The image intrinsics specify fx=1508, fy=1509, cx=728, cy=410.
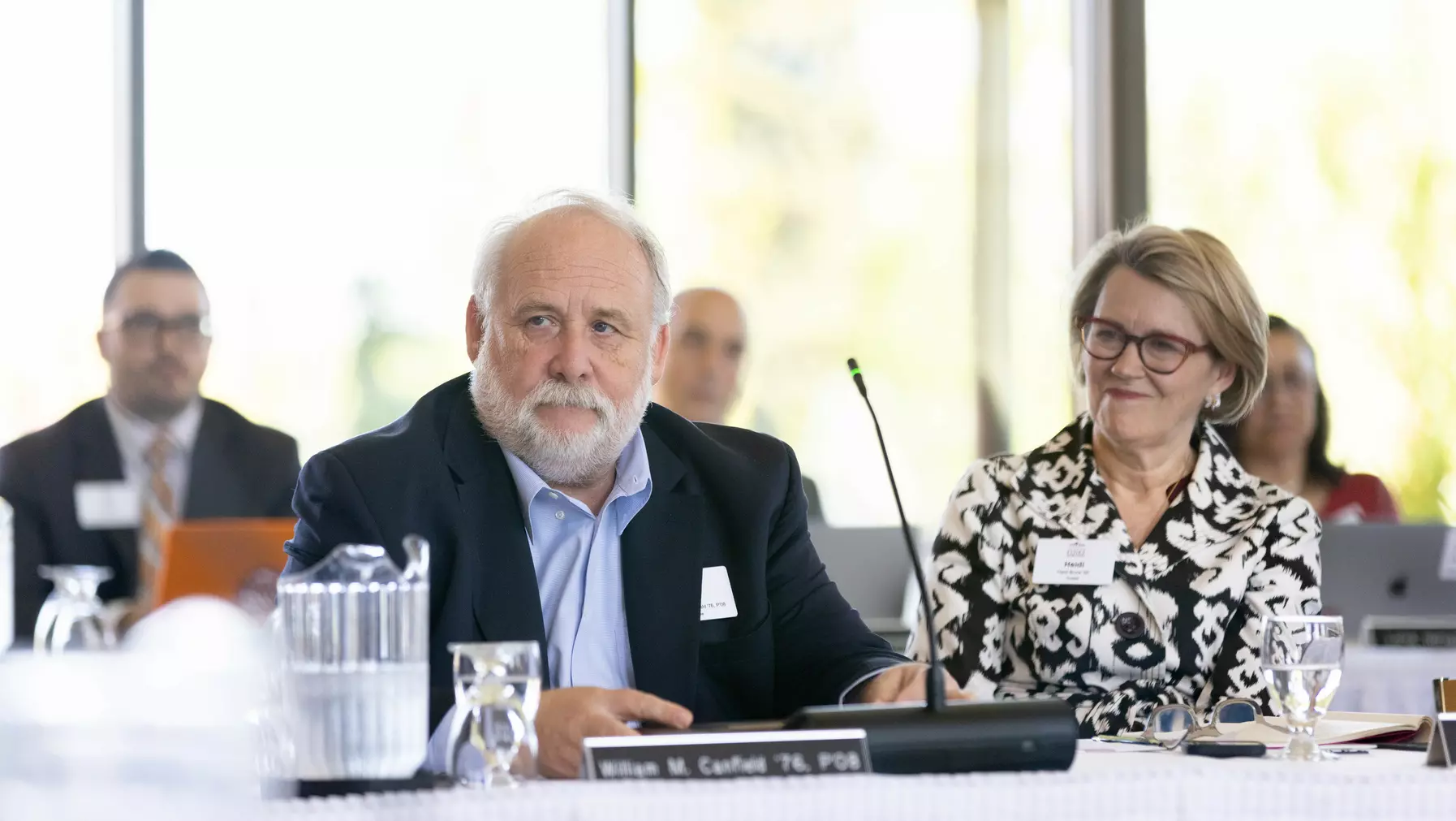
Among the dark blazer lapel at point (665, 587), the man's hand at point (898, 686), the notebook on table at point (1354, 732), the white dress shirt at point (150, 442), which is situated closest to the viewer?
the notebook on table at point (1354, 732)

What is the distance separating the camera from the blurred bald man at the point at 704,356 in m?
4.89

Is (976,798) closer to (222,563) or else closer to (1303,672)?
(1303,672)

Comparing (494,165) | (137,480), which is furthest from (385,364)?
(137,480)

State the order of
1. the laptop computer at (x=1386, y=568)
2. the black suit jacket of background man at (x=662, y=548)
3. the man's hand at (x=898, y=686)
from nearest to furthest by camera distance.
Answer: the man's hand at (x=898, y=686)
the black suit jacket of background man at (x=662, y=548)
the laptop computer at (x=1386, y=568)

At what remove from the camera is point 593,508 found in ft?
7.33

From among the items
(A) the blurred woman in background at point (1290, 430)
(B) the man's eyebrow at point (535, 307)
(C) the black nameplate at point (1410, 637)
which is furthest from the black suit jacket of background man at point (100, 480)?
(C) the black nameplate at point (1410, 637)

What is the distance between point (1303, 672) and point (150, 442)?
4.02 metres

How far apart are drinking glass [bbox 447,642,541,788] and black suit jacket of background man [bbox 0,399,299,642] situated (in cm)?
317

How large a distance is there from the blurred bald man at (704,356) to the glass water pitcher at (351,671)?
349 centimetres

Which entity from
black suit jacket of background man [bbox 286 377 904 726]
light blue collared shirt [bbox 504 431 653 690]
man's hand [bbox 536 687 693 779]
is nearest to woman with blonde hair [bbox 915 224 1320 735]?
black suit jacket of background man [bbox 286 377 904 726]

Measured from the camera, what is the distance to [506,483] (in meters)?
2.12

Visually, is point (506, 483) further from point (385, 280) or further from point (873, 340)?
point (873, 340)

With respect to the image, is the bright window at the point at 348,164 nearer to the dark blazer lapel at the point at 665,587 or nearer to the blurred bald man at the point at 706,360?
the blurred bald man at the point at 706,360

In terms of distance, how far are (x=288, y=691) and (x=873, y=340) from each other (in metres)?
5.21
